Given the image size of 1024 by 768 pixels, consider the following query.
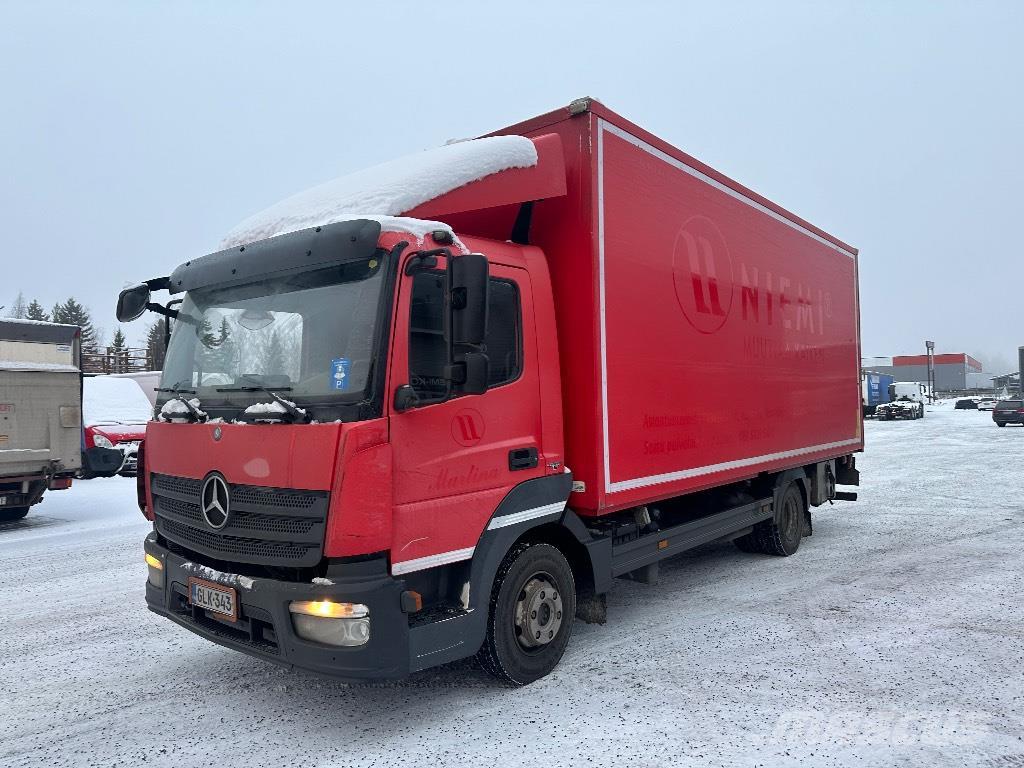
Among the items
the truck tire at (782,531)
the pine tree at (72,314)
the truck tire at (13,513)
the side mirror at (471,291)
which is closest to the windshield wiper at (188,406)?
the side mirror at (471,291)

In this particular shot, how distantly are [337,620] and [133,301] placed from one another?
260 cm

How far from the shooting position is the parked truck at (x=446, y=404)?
11.2ft

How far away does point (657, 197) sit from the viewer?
516 centimetres

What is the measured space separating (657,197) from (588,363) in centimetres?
149

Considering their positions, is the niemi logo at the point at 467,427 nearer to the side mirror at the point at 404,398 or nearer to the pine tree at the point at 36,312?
the side mirror at the point at 404,398

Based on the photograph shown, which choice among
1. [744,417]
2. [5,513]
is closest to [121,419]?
[5,513]

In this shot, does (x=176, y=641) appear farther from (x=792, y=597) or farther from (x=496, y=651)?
(x=792, y=597)

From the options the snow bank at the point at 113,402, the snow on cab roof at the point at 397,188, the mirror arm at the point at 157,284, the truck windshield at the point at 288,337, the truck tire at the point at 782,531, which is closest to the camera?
the truck windshield at the point at 288,337

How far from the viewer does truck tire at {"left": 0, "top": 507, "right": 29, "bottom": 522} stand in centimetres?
1107

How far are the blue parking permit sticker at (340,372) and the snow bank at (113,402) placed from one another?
43.2 ft

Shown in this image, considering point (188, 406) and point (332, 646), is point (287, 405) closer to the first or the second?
point (188, 406)

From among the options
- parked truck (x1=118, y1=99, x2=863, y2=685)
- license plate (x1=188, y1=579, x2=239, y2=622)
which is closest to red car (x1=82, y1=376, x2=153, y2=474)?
parked truck (x1=118, y1=99, x2=863, y2=685)

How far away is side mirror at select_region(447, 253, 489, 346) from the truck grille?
101cm

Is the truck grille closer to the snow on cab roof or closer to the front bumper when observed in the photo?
the front bumper
